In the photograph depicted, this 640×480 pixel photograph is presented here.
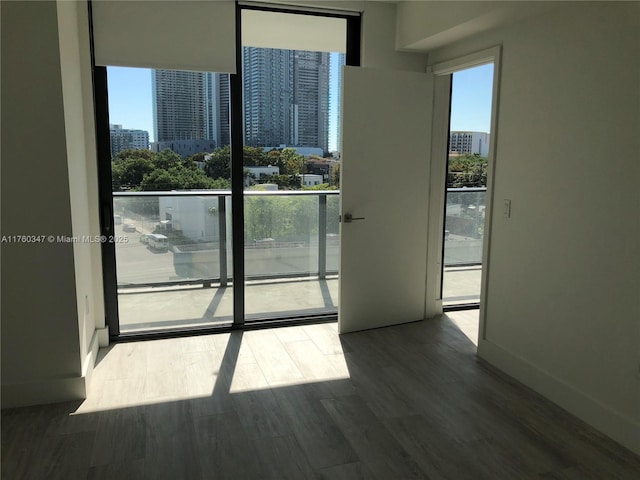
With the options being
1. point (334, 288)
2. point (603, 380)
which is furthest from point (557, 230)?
point (334, 288)

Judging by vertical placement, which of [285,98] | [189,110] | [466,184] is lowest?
[466,184]

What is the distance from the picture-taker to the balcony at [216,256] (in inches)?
153

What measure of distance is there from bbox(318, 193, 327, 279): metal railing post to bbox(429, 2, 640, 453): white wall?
154 centimetres

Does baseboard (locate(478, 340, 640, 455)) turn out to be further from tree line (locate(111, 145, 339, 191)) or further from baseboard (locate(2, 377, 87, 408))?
baseboard (locate(2, 377, 87, 408))

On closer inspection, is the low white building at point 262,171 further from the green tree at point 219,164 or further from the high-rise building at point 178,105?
the high-rise building at point 178,105

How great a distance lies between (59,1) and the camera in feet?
8.64

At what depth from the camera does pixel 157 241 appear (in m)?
3.93

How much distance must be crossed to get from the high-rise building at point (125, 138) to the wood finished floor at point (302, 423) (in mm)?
1480

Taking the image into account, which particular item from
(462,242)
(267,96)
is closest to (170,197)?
(267,96)

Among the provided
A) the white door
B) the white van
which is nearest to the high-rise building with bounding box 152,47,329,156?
the white door

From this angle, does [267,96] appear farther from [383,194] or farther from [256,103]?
[383,194]

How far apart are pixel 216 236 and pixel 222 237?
5 centimetres

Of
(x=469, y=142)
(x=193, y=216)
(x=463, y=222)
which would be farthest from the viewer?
(x=463, y=222)

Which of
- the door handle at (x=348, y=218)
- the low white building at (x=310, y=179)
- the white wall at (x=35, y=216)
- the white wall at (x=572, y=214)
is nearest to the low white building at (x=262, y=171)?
the low white building at (x=310, y=179)
